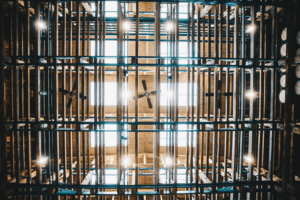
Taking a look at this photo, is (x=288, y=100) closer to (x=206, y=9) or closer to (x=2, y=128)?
(x=206, y=9)

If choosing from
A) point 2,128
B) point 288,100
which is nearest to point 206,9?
point 288,100

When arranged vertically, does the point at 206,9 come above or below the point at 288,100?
above

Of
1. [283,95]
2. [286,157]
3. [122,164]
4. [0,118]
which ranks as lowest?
[122,164]

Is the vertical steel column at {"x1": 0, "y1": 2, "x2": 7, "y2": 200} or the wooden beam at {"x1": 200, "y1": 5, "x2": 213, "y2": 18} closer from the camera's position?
the vertical steel column at {"x1": 0, "y1": 2, "x2": 7, "y2": 200}

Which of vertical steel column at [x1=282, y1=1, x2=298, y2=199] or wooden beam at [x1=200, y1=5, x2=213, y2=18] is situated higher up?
wooden beam at [x1=200, y1=5, x2=213, y2=18]

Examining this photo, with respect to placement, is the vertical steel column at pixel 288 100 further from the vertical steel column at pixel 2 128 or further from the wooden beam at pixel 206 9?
the vertical steel column at pixel 2 128

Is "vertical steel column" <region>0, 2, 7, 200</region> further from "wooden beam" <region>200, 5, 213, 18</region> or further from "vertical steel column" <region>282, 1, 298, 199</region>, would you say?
"vertical steel column" <region>282, 1, 298, 199</region>

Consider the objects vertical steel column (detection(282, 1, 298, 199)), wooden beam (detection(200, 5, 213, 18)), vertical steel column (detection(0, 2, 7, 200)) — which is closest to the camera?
vertical steel column (detection(0, 2, 7, 200))

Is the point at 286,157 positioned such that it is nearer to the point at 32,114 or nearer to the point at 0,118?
the point at 0,118

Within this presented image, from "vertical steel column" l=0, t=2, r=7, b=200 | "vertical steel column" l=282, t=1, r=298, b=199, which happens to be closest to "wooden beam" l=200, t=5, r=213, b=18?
"vertical steel column" l=282, t=1, r=298, b=199

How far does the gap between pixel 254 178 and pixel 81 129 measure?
8.48m

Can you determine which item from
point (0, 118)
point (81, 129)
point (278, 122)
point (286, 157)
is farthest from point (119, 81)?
point (286, 157)

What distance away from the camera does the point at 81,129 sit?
6.89 m

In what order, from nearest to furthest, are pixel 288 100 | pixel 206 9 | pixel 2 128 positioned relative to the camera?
pixel 2 128 → pixel 288 100 → pixel 206 9
